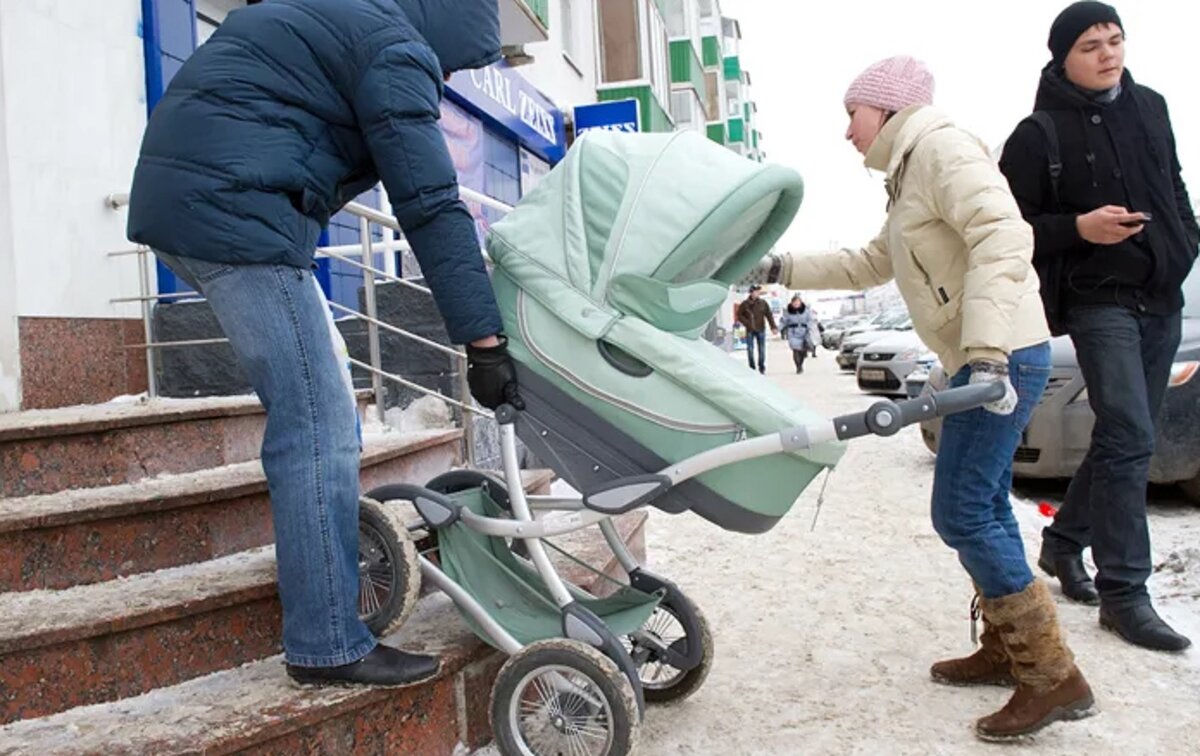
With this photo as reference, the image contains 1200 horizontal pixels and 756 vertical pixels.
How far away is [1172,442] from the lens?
543 cm

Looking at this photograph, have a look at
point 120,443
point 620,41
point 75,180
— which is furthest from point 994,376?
point 620,41

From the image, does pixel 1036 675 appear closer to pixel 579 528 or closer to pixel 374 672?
pixel 579 528

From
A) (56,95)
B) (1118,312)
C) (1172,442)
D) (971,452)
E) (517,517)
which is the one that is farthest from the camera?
(1172,442)

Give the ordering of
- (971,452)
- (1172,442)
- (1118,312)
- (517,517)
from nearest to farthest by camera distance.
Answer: (517,517), (971,452), (1118,312), (1172,442)

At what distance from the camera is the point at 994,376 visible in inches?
98.9

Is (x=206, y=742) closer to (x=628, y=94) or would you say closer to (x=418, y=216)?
(x=418, y=216)

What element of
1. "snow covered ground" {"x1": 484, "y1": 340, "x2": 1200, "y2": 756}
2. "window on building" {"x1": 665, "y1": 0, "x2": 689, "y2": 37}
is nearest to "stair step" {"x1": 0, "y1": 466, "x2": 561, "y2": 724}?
"snow covered ground" {"x1": 484, "y1": 340, "x2": 1200, "y2": 756}

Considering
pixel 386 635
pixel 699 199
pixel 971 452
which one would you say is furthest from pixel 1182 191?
pixel 386 635

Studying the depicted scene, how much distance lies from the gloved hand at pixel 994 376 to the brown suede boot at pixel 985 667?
2.90 ft

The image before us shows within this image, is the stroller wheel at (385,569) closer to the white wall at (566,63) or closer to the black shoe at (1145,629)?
the black shoe at (1145,629)

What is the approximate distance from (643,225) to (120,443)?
1891 mm

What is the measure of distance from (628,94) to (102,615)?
Result: 49.2ft

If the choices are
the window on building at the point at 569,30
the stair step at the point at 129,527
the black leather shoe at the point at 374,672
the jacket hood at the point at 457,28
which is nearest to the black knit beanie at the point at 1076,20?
the jacket hood at the point at 457,28

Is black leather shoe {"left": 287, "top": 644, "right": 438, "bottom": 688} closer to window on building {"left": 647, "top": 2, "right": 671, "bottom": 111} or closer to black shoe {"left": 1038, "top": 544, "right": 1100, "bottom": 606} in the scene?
black shoe {"left": 1038, "top": 544, "right": 1100, "bottom": 606}
